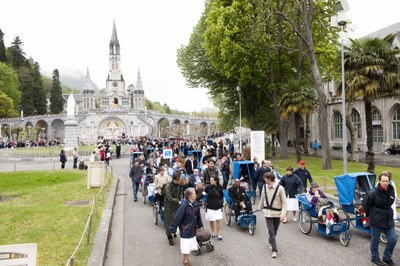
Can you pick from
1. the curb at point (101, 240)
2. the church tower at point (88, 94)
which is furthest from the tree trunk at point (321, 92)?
the church tower at point (88, 94)

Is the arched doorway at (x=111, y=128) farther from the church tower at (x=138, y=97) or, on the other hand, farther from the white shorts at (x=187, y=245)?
the white shorts at (x=187, y=245)

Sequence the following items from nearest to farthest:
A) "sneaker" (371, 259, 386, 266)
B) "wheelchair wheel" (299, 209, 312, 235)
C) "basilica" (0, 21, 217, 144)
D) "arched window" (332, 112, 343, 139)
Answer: "sneaker" (371, 259, 386, 266)
"wheelchair wheel" (299, 209, 312, 235)
"arched window" (332, 112, 343, 139)
"basilica" (0, 21, 217, 144)

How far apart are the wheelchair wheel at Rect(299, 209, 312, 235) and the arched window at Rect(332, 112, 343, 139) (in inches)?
1317

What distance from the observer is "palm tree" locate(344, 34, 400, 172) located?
17609 mm

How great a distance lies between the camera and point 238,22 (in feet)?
76.7

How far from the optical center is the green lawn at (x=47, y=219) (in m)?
7.51

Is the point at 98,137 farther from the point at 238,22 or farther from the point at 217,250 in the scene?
the point at 217,250

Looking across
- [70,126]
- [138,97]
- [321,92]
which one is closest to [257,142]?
[321,92]

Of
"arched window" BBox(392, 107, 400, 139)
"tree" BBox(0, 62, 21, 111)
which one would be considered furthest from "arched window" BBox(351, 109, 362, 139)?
"tree" BBox(0, 62, 21, 111)

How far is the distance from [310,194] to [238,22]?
16715mm

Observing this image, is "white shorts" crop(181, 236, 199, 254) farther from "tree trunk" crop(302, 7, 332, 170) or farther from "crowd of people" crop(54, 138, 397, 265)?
"tree trunk" crop(302, 7, 332, 170)

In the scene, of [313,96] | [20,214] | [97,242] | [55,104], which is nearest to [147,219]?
[97,242]

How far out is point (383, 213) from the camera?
22.0 ft

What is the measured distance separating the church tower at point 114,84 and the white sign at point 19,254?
10813cm
